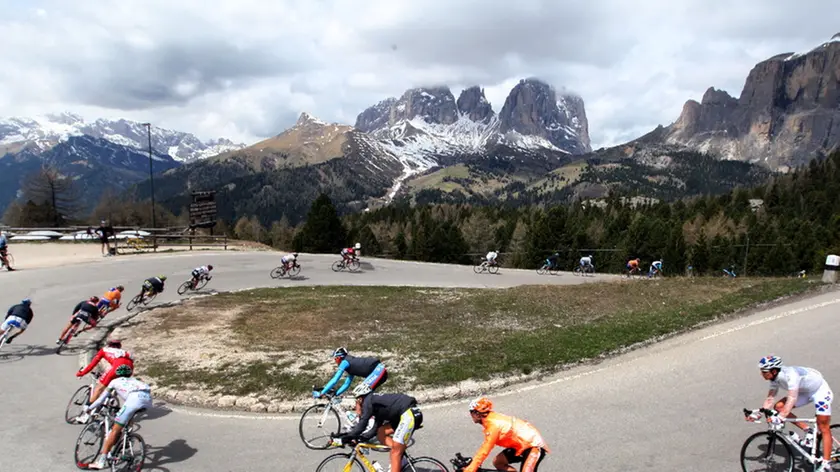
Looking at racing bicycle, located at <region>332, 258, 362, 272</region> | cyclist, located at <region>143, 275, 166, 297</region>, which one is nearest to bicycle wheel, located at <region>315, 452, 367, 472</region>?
cyclist, located at <region>143, 275, 166, 297</region>

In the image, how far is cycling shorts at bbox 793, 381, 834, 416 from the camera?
7344mm

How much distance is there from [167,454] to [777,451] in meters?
9.64

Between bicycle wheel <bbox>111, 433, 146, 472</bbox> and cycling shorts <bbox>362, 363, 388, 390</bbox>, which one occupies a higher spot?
cycling shorts <bbox>362, 363, 388, 390</bbox>

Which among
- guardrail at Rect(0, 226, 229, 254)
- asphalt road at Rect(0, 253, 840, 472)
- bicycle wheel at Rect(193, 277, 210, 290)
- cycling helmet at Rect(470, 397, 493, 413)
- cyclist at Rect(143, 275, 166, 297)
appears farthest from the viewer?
guardrail at Rect(0, 226, 229, 254)

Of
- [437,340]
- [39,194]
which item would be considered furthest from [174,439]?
[39,194]

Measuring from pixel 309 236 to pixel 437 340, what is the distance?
1494 inches

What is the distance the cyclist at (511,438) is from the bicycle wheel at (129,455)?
5230mm

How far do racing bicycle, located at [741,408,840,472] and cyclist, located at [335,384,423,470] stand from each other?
4.94m

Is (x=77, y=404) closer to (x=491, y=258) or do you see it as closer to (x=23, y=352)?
(x=23, y=352)

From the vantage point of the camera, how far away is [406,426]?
7.09 metres

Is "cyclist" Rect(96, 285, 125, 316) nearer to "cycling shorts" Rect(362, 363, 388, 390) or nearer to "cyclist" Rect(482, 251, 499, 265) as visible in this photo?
"cycling shorts" Rect(362, 363, 388, 390)

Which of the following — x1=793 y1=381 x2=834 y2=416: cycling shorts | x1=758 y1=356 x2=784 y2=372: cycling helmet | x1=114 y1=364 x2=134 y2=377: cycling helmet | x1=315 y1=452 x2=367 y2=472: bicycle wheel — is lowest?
x1=315 y1=452 x2=367 y2=472: bicycle wheel

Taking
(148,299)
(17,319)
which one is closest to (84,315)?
(17,319)

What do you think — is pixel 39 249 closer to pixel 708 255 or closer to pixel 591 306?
pixel 591 306
